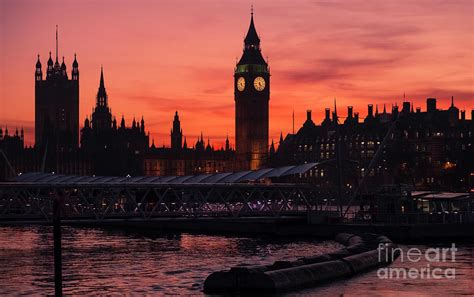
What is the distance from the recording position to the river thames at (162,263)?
49.7 meters

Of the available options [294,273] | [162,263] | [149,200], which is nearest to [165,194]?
[162,263]

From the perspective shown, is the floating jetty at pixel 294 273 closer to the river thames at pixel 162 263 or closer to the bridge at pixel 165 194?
the river thames at pixel 162 263

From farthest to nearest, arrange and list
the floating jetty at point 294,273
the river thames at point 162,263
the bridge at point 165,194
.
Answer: the bridge at point 165,194
the river thames at point 162,263
the floating jetty at point 294,273

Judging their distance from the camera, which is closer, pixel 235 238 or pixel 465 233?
pixel 465 233

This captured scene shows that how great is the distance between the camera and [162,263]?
6481 cm

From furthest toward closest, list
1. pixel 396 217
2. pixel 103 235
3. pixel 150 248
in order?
pixel 103 235 < pixel 396 217 < pixel 150 248

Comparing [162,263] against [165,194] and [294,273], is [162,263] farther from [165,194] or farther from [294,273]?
[165,194]

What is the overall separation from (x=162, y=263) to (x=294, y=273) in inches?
685

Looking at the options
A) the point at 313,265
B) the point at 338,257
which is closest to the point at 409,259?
the point at 338,257

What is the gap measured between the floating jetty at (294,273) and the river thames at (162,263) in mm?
665

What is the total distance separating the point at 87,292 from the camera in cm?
4925

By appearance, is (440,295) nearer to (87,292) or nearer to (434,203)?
(87,292)

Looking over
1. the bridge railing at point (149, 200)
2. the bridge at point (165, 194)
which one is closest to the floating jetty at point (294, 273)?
the bridge railing at point (149, 200)

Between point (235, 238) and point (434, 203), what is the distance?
17.1m
